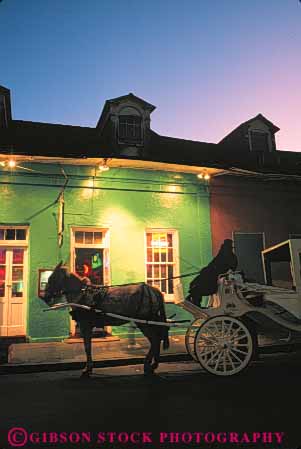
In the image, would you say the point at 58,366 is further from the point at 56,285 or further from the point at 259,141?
the point at 259,141

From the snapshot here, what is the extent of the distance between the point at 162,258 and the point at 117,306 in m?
5.29

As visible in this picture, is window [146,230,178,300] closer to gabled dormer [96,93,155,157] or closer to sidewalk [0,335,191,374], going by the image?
sidewalk [0,335,191,374]

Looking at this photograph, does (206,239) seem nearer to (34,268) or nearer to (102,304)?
(34,268)

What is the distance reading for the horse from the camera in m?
6.68

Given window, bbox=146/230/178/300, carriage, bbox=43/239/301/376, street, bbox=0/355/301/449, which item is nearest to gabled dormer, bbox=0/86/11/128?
window, bbox=146/230/178/300

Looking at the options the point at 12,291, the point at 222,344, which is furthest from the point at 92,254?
the point at 222,344

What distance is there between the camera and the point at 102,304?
673 cm

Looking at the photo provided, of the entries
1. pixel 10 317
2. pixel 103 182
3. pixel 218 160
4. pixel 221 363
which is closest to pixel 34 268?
pixel 10 317

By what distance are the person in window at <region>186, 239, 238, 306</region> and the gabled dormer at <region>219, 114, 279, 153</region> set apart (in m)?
8.08

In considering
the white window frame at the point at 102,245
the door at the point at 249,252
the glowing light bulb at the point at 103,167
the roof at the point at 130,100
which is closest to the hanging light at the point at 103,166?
the glowing light bulb at the point at 103,167

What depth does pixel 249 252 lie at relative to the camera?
1252 centimetres

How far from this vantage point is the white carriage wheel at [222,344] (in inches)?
240

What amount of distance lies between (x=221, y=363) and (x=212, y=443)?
112 inches

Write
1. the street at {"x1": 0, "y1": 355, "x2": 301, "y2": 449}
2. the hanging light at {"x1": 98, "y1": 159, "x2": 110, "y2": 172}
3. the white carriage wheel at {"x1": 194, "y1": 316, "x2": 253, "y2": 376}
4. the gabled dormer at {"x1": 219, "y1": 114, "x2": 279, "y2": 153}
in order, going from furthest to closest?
the gabled dormer at {"x1": 219, "y1": 114, "x2": 279, "y2": 153} → the hanging light at {"x1": 98, "y1": 159, "x2": 110, "y2": 172} → the white carriage wheel at {"x1": 194, "y1": 316, "x2": 253, "y2": 376} → the street at {"x1": 0, "y1": 355, "x2": 301, "y2": 449}
